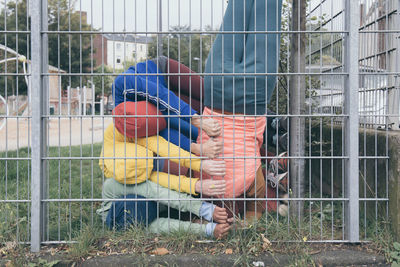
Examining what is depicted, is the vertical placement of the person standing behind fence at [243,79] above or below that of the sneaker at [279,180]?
above

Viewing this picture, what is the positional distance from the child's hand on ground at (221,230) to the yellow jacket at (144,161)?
0.36 metres

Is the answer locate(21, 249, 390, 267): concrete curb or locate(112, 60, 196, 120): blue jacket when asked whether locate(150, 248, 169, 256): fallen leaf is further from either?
locate(112, 60, 196, 120): blue jacket

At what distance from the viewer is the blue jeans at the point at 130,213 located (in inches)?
130

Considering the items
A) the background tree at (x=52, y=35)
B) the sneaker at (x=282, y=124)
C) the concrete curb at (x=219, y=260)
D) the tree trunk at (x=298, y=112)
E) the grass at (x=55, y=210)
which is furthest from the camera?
the sneaker at (x=282, y=124)

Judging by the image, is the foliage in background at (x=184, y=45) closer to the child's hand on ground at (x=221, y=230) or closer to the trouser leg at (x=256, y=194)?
the trouser leg at (x=256, y=194)

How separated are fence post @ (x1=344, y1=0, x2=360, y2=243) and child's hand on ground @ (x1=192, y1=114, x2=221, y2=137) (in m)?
1.06

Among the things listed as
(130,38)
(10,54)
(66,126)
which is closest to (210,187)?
(130,38)

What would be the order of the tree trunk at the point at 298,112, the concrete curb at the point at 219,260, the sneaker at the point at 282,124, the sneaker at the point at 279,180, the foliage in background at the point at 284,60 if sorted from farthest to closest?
the foliage in background at the point at 284,60
the sneaker at the point at 282,124
the sneaker at the point at 279,180
the tree trunk at the point at 298,112
the concrete curb at the point at 219,260

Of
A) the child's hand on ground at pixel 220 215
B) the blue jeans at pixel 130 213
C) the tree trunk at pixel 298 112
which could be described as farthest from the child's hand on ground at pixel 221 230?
the tree trunk at pixel 298 112

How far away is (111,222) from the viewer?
11.2ft

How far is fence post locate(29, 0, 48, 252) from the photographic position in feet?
10.2

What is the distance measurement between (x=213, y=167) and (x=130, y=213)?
0.79 metres

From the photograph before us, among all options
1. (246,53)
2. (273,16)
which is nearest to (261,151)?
(246,53)

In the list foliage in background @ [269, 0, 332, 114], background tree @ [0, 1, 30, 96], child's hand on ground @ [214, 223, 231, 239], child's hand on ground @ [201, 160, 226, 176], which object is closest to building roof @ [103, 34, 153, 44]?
background tree @ [0, 1, 30, 96]
